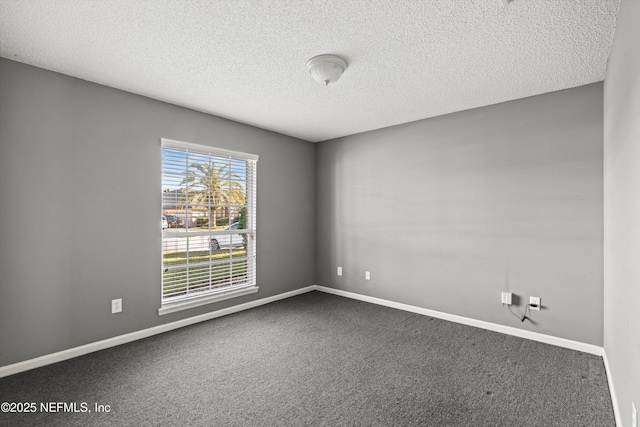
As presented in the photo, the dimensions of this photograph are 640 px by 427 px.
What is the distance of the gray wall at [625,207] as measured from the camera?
1.36 metres

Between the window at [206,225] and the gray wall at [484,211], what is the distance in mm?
1422

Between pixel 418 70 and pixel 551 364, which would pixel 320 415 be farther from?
pixel 418 70

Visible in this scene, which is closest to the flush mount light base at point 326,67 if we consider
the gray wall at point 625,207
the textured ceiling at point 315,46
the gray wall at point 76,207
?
the textured ceiling at point 315,46

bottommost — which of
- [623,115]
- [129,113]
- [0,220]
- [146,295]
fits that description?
[146,295]

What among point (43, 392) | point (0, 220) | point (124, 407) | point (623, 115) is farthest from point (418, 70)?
point (43, 392)

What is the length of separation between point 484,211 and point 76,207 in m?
3.98

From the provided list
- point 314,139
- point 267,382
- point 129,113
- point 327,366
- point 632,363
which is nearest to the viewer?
point 632,363

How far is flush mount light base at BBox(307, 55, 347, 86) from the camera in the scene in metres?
2.32

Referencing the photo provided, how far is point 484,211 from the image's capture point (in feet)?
11.1

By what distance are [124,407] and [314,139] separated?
3904mm

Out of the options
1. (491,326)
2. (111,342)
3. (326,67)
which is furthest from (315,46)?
(491,326)

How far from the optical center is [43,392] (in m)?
2.13

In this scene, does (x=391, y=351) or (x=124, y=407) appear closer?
(x=124, y=407)

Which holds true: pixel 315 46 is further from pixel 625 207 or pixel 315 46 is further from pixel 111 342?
pixel 111 342
